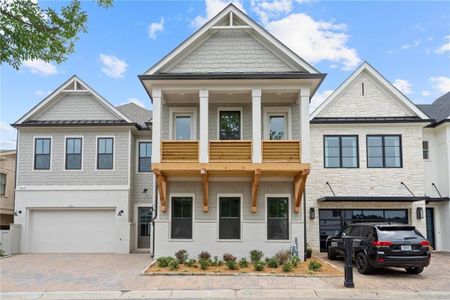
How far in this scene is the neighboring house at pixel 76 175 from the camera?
21.0 metres

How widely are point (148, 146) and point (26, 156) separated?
6041 mm

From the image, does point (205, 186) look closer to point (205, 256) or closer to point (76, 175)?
point (205, 256)

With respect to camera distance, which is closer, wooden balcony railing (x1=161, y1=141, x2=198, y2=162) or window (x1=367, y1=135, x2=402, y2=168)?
wooden balcony railing (x1=161, y1=141, x2=198, y2=162)

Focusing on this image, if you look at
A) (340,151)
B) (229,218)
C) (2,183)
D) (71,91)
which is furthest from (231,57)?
(2,183)

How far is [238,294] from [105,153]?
12.8 meters

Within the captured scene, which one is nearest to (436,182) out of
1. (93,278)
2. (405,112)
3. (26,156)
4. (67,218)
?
(405,112)

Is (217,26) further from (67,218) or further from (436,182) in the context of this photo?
(436,182)

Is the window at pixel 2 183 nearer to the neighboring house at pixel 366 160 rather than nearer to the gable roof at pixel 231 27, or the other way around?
the gable roof at pixel 231 27

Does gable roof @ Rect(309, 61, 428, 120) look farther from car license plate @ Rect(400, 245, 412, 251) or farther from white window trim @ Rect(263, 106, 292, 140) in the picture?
car license plate @ Rect(400, 245, 412, 251)

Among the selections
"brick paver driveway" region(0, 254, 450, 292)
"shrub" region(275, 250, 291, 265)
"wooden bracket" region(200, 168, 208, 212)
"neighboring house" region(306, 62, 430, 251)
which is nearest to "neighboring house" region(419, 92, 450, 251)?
"neighboring house" region(306, 62, 430, 251)

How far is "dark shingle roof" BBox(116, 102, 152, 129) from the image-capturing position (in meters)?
22.9

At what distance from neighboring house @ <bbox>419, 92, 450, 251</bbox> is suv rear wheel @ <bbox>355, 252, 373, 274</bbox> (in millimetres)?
8645

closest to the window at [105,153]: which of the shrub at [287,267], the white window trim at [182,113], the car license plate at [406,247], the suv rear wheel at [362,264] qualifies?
the white window trim at [182,113]

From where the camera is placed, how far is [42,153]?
21438mm
